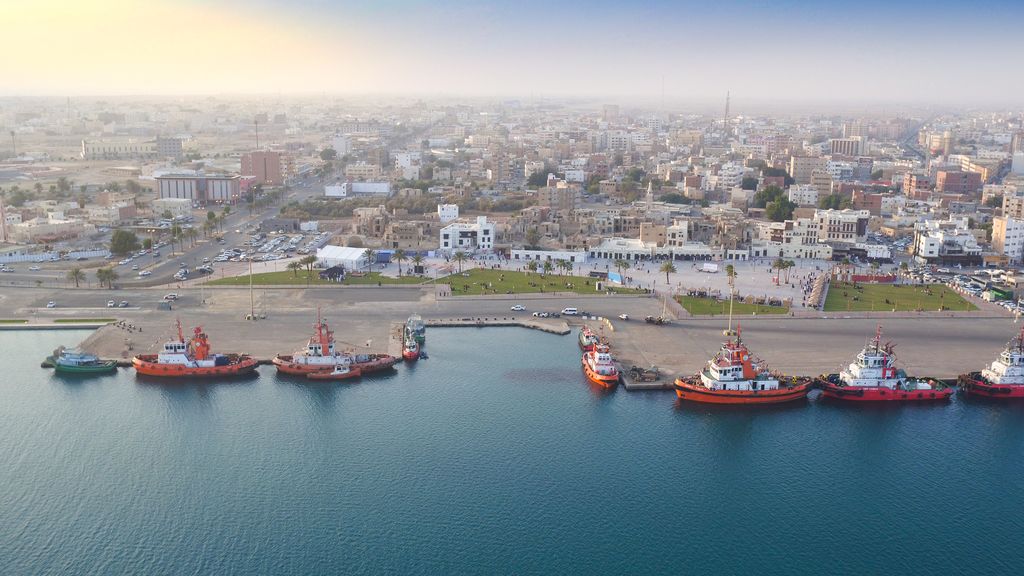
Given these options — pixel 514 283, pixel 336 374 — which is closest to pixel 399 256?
pixel 514 283

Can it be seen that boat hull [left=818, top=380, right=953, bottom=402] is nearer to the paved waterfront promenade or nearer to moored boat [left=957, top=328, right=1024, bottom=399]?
moored boat [left=957, top=328, right=1024, bottom=399]

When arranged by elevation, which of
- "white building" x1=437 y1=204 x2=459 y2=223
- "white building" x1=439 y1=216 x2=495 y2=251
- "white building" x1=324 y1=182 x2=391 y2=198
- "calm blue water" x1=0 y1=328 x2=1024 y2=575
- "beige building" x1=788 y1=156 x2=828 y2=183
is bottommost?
"calm blue water" x1=0 y1=328 x2=1024 y2=575

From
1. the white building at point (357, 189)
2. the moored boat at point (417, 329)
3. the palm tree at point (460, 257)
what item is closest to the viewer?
the moored boat at point (417, 329)

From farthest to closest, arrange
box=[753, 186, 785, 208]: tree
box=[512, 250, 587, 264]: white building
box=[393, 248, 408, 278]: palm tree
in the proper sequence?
box=[753, 186, 785, 208]: tree
box=[512, 250, 587, 264]: white building
box=[393, 248, 408, 278]: palm tree

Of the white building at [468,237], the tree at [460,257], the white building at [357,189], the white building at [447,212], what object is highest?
the white building at [357,189]

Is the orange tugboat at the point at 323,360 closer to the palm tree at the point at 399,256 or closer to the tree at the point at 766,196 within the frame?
the palm tree at the point at 399,256

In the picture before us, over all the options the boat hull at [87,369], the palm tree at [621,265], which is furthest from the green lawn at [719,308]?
the boat hull at [87,369]

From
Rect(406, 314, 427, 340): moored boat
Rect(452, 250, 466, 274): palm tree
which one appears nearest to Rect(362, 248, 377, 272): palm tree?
Rect(452, 250, 466, 274): palm tree
